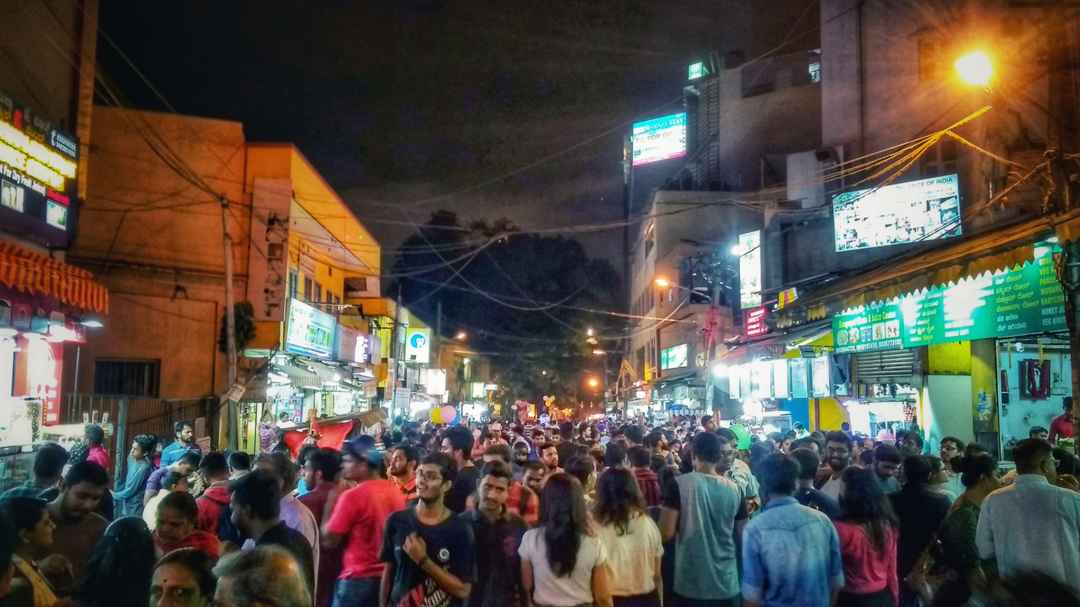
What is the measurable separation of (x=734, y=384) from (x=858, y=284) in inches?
326

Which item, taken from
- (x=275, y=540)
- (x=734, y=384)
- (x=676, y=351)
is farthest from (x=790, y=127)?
(x=275, y=540)

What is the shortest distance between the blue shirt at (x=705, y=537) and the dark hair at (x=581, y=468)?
1469 millimetres

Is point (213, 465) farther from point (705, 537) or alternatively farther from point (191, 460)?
point (705, 537)

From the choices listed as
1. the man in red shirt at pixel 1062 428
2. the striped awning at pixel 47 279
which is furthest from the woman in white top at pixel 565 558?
the man in red shirt at pixel 1062 428

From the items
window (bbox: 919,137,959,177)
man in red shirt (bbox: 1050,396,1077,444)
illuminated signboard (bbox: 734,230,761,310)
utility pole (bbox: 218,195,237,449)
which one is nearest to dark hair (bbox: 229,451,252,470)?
utility pole (bbox: 218,195,237,449)

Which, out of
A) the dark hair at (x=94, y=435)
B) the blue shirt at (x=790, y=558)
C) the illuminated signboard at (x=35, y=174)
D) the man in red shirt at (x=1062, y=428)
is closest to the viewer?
the blue shirt at (x=790, y=558)

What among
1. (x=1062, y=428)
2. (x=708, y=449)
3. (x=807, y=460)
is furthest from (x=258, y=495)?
(x=1062, y=428)

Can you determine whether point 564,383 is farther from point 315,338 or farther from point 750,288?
point 315,338

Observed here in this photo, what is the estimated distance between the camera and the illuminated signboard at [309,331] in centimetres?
2134

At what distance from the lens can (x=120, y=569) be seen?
4.12 meters

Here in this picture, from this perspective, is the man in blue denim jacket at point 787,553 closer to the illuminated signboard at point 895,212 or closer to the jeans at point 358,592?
the jeans at point 358,592

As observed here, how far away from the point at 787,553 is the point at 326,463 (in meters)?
3.74

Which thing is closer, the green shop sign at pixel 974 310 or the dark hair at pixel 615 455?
the dark hair at pixel 615 455

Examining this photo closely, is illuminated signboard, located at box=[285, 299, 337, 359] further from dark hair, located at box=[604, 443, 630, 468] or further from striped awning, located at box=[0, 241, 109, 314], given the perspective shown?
dark hair, located at box=[604, 443, 630, 468]
